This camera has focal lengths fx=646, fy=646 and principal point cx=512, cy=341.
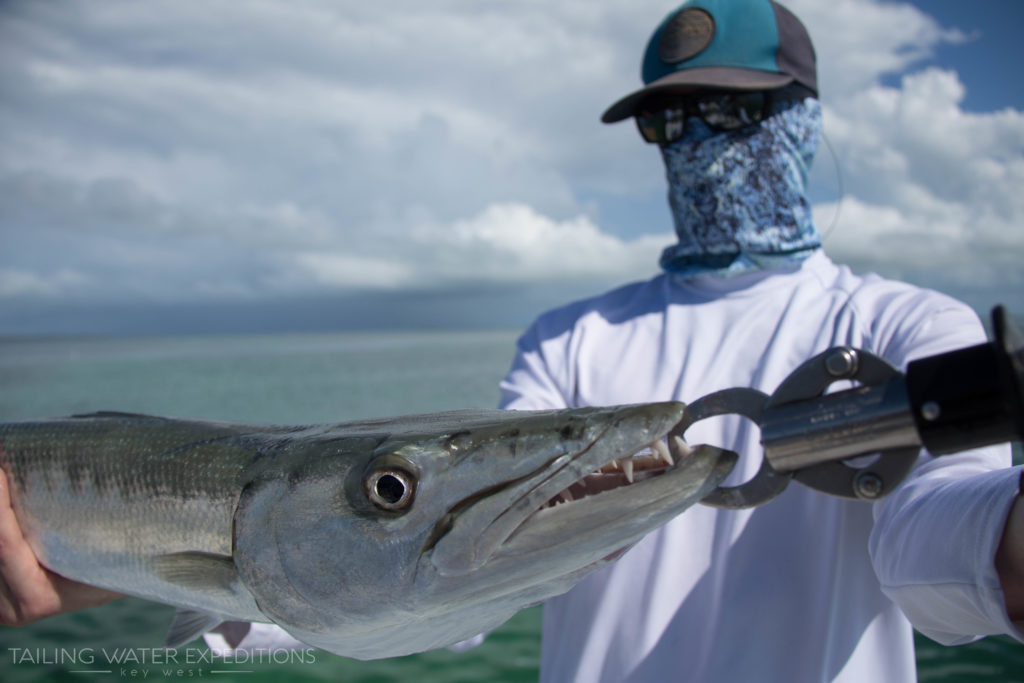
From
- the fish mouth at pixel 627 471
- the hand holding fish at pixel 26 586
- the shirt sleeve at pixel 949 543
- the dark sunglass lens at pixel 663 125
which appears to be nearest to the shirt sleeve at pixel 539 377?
the dark sunglass lens at pixel 663 125

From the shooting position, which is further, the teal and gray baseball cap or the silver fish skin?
the teal and gray baseball cap

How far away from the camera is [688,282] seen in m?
2.83

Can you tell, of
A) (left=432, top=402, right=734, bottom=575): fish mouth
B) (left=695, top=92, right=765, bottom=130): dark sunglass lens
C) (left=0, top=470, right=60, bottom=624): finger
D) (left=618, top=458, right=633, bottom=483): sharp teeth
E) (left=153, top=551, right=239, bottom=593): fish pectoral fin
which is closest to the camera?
(left=432, top=402, right=734, bottom=575): fish mouth

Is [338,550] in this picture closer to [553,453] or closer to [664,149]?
[553,453]

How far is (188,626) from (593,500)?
4.83 feet

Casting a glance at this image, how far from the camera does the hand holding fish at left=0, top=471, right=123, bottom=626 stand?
2191 millimetres

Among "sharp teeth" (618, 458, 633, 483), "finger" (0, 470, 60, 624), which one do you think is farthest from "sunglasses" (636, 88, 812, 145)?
"finger" (0, 470, 60, 624)

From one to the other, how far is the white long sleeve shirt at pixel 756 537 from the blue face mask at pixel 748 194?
0.35ft

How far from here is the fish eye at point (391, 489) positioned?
145cm

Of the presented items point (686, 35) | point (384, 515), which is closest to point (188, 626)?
point (384, 515)

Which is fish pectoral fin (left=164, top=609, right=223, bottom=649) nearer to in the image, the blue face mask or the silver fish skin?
the silver fish skin

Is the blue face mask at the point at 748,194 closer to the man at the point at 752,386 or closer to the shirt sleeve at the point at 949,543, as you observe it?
the man at the point at 752,386

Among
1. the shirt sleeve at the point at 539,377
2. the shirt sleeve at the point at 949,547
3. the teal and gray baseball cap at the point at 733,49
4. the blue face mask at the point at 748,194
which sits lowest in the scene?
the shirt sleeve at the point at 949,547

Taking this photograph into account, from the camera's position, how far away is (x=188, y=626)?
1.99 meters
